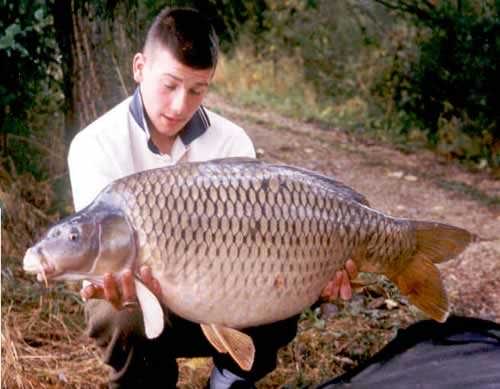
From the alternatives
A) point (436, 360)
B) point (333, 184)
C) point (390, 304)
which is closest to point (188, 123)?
point (333, 184)

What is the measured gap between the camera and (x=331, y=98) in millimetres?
6582

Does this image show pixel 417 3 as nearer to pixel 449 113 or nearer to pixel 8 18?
pixel 449 113

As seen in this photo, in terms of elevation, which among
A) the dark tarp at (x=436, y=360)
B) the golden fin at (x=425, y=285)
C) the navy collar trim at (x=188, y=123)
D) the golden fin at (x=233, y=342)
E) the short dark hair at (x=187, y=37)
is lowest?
the dark tarp at (x=436, y=360)

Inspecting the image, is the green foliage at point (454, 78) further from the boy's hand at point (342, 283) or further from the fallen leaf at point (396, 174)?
the boy's hand at point (342, 283)

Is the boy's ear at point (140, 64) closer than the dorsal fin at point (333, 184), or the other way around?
the dorsal fin at point (333, 184)

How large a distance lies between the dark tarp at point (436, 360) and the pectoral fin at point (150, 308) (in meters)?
0.50

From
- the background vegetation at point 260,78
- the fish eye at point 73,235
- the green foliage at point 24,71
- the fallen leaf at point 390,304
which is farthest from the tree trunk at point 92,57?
the fish eye at point 73,235

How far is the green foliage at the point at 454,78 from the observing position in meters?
4.36

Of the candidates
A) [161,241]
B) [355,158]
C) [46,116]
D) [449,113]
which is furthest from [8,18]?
[449,113]

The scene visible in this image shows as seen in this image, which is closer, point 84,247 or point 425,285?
point 84,247

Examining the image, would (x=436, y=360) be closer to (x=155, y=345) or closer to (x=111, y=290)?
(x=155, y=345)

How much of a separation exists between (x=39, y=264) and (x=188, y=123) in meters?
0.57

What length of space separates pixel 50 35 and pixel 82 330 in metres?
1.19

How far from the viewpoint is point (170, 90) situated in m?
1.80
